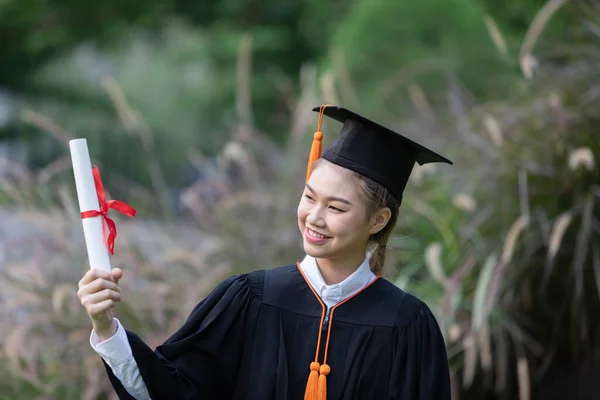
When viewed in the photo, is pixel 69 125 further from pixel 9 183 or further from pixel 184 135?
pixel 9 183

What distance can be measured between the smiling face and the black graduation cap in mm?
47

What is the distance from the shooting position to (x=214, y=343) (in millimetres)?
2654

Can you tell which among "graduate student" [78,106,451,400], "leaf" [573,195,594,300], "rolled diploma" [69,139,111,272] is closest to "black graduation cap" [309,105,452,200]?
"graduate student" [78,106,451,400]

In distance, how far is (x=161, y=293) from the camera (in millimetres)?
4711

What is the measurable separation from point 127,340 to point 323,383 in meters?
0.57

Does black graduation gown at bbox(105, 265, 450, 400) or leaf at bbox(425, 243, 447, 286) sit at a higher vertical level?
leaf at bbox(425, 243, 447, 286)

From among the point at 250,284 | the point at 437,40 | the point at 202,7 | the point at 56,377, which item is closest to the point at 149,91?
the point at 202,7

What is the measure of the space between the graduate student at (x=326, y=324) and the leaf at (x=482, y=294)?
5.03 feet

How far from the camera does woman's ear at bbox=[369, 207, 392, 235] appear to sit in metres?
2.66

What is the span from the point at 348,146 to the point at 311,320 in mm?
525

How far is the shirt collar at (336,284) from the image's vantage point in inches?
104

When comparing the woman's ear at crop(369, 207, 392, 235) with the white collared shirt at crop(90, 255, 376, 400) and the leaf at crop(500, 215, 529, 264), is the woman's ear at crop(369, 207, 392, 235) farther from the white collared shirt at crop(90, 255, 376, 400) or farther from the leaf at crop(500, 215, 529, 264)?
the leaf at crop(500, 215, 529, 264)

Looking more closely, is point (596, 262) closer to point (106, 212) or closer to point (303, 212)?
point (303, 212)

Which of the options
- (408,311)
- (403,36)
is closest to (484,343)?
(408,311)
